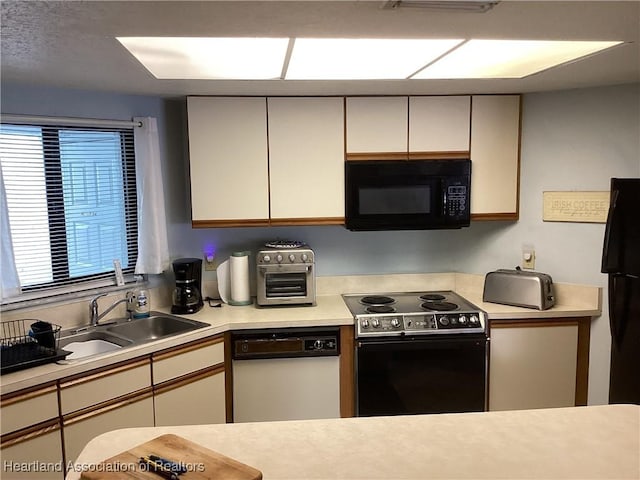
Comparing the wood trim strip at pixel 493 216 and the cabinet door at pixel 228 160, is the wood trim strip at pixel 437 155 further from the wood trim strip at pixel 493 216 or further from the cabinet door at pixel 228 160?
the cabinet door at pixel 228 160

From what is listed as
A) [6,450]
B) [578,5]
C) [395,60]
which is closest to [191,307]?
[6,450]

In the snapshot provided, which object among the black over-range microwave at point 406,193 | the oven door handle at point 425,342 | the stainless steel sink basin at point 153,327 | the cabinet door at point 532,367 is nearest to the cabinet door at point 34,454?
the stainless steel sink basin at point 153,327

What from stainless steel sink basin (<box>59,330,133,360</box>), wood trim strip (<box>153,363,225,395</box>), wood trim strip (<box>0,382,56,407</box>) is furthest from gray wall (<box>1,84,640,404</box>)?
wood trim strip (<box>0,382,56,407</box>)

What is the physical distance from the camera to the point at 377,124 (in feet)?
10.0

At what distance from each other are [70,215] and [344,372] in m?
1.78

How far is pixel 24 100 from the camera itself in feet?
8.30

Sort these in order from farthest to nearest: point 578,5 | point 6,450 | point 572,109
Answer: point 572,109 < point 6,450 < point 578,5

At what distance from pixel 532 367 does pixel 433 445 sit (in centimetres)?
184

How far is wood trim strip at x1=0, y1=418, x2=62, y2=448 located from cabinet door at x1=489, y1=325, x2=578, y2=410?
7.58 ft

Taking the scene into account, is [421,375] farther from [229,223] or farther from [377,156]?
[229,223]

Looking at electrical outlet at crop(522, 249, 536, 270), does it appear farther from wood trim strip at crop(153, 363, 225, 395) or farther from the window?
the window

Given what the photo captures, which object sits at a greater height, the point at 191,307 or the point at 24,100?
the point at 24,100

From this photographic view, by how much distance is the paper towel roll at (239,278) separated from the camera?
312 cm

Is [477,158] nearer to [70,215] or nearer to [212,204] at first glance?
[212,204]
